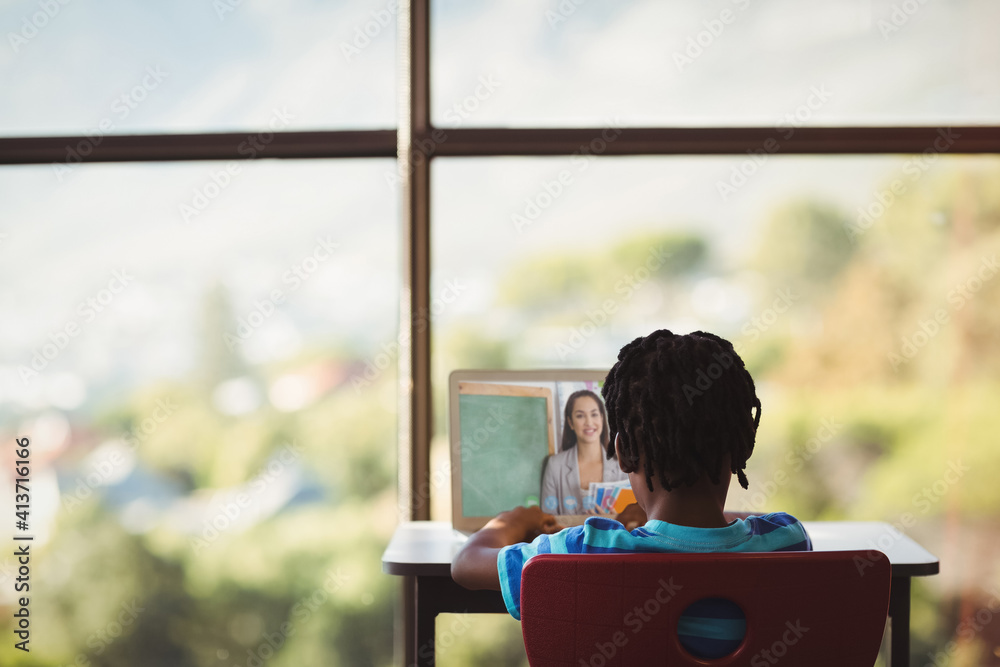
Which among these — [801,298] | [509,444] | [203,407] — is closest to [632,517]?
[509,444]

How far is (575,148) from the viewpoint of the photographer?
1982 mm

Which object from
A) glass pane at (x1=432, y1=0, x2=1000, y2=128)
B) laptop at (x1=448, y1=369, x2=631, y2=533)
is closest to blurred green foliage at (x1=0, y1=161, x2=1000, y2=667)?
glass pane at (x1=432, y1=0, x2=1000, y2=128)

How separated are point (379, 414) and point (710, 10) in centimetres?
138

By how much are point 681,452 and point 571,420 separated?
0.56m

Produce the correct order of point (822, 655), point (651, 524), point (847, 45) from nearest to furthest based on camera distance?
point (822, 655) < point (651, 524) < point (847, 45)

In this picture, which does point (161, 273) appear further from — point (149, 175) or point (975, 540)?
point (975, 540)

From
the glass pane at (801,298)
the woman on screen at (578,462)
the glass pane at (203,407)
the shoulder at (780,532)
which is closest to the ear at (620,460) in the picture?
the shoulder at (780,532)

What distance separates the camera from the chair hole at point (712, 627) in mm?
893

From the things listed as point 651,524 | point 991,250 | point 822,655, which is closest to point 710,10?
point 991,250

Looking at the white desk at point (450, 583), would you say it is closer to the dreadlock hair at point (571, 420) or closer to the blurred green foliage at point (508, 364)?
the dreadlock hair at point (571, 420)

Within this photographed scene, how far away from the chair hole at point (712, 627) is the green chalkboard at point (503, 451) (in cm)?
64

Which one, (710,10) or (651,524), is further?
(710,10)

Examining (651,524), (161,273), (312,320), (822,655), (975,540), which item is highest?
(161,273)

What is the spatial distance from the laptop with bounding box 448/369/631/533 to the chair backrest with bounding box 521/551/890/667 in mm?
620
